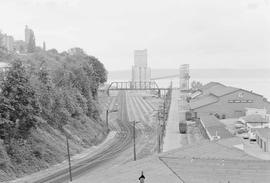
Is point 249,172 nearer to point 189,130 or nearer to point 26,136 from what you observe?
point 26,136

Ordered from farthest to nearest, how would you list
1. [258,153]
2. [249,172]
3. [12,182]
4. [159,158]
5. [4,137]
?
[4,137] → [12,182] → [258,153] → [159,158] → [249,172]

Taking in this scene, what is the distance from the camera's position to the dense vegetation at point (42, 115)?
39531 millimetres

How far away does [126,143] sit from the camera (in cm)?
5447

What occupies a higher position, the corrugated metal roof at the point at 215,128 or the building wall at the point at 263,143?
the building wall at the point at 263,143

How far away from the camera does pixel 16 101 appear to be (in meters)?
39.9

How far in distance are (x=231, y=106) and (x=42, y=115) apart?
39128 millimetres

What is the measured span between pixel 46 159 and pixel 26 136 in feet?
10.5

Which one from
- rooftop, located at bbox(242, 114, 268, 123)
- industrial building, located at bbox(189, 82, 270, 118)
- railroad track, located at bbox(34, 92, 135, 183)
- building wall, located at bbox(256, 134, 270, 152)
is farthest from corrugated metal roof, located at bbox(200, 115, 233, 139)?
building wall, located at bbox(256, 134, 270, 152)

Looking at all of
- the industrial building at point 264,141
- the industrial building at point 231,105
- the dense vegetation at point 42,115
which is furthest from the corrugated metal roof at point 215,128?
the industrial building at point 264,141

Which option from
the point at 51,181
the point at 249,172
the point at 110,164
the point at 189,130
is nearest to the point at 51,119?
the point at 110,164

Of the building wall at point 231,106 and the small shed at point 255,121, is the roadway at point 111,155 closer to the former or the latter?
the small shed at point 255,121

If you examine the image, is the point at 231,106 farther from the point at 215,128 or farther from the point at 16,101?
the point at 16,101

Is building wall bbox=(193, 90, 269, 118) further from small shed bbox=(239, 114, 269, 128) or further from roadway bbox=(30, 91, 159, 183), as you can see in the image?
roadway bbox=(30, 91, 159, 183)

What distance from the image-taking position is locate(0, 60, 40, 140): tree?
3961 centimetres
